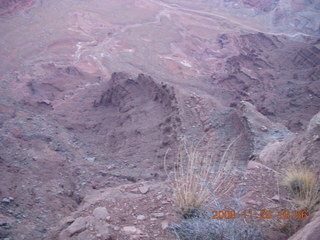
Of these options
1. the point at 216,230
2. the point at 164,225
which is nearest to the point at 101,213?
the point at 164,225

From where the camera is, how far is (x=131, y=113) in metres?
9.38

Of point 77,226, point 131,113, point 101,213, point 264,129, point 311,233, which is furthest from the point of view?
point 131,113

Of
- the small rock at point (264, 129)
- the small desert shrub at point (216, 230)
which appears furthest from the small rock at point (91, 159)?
the small desert shrub at point (216, 230)

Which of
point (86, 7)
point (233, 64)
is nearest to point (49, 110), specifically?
point (233, 64)

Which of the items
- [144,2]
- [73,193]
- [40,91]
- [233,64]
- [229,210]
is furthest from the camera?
[144,2]

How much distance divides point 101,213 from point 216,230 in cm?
145

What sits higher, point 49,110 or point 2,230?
point 2,230

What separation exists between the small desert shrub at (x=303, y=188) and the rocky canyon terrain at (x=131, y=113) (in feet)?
0.43

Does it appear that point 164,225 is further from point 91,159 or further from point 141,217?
point 91,159

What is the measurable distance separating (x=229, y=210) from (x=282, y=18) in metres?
30.4

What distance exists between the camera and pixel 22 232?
4312 millimetres

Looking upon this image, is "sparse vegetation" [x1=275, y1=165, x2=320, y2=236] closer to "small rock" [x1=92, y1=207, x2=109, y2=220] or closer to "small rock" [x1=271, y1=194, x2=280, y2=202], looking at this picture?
"small rock" [x1=271, y1=194, x2=280, y2=202]

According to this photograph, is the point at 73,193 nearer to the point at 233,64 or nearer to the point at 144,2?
the point at 233,64

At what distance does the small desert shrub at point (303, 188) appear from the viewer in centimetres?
288
